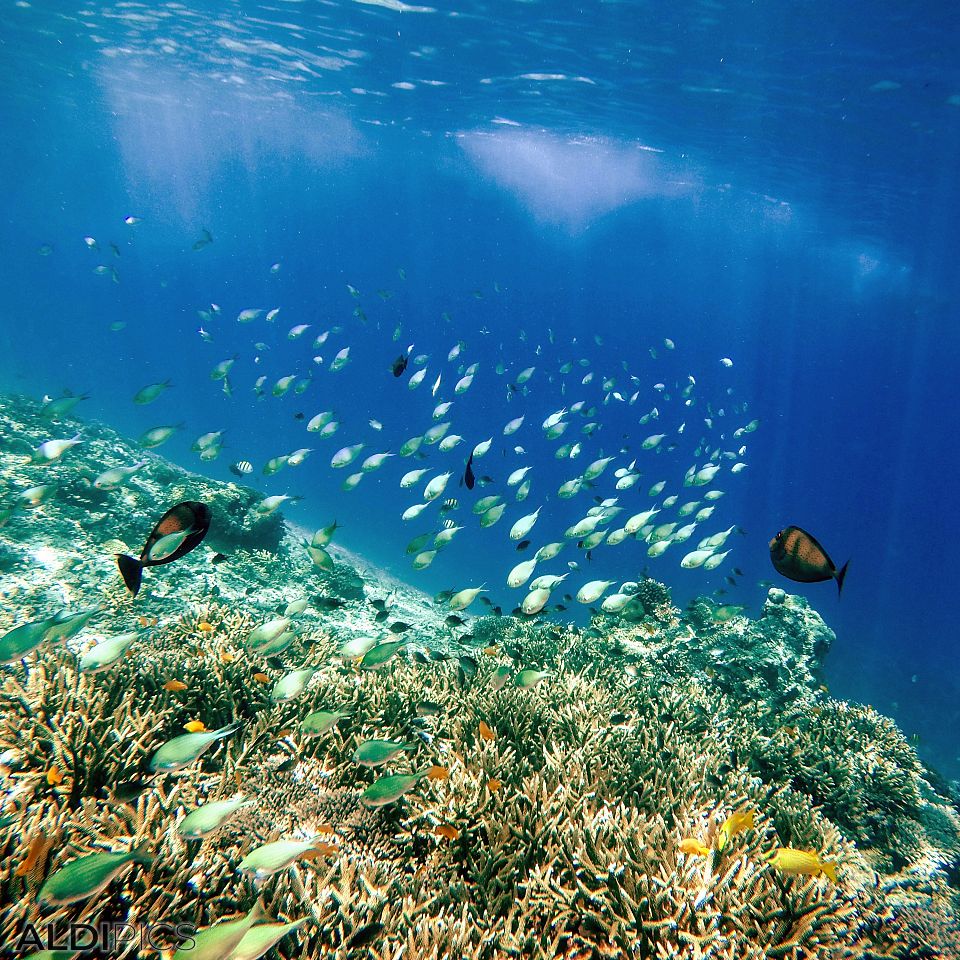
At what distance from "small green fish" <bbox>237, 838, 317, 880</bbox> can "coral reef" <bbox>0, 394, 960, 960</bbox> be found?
0.55m

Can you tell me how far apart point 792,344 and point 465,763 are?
91976mm

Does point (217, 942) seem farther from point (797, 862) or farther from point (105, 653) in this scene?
point (797, 862)

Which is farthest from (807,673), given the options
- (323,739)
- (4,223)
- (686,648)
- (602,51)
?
(4,223)

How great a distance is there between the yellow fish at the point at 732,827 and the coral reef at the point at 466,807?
0.08m

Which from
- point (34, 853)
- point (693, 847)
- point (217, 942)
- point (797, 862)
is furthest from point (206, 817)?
point (797, 862)

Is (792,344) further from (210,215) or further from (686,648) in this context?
(210,215)

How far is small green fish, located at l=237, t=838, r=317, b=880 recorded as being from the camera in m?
2.28

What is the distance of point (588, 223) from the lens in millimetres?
51531

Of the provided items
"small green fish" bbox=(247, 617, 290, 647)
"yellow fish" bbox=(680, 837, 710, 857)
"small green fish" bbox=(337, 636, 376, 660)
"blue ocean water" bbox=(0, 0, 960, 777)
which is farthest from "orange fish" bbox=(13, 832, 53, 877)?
"blue ocean water" bbox=(0, 0, 960, 777)

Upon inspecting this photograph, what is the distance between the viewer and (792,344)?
256 ft

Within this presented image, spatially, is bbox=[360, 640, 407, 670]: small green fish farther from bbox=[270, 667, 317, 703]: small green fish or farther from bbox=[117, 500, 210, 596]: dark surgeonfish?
bbox=[117, 500, 210, 596]: dark surgeonfish

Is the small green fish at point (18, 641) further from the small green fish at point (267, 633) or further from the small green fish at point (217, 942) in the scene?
the small green fish at point (217, 942)

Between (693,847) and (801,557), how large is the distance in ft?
6.60

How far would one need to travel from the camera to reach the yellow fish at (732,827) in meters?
3.25
